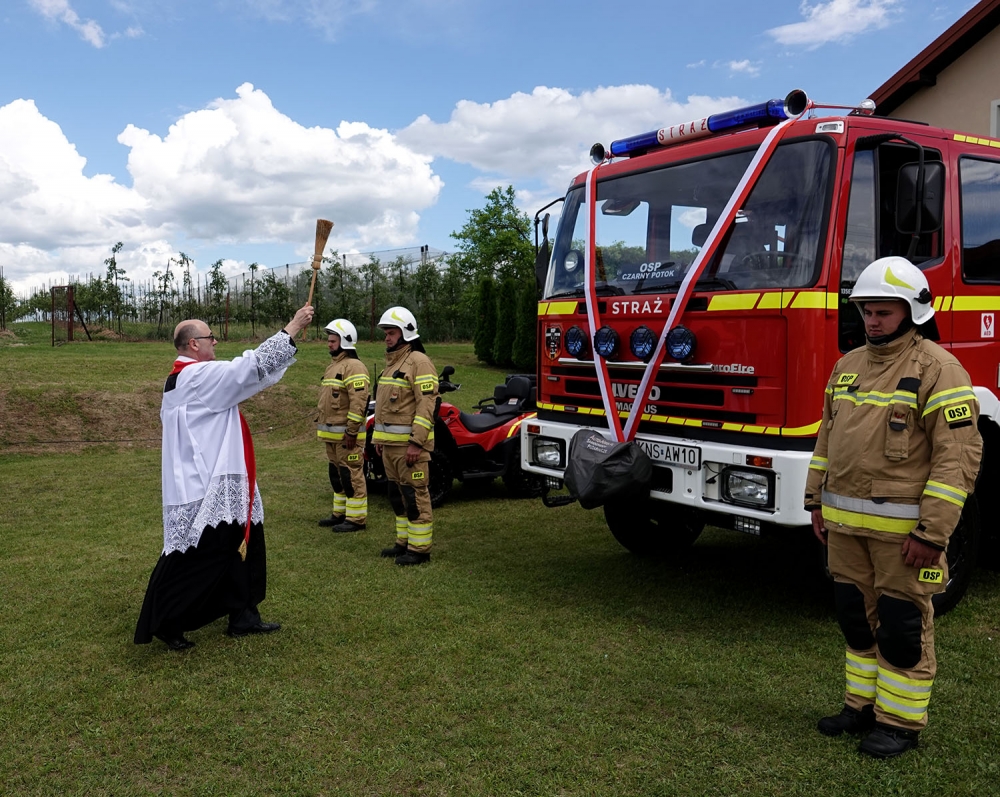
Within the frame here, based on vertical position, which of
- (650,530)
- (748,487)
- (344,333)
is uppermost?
(344,333)

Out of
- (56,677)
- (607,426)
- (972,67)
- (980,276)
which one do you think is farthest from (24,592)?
(972,67)

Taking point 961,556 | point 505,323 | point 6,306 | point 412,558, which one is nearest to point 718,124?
point 961,556

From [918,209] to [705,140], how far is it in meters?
1.35

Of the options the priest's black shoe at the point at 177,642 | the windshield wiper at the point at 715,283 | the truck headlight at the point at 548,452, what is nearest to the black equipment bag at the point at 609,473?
the truck headlight at the point at 548,452

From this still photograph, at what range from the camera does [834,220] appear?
167 inches

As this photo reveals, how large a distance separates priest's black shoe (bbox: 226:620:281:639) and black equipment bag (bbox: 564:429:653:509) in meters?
1.99

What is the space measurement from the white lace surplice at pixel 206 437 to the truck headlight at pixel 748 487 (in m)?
2.53

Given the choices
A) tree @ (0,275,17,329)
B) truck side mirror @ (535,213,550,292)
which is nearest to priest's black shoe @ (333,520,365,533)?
truck side mirror @ (535,213,550,292)

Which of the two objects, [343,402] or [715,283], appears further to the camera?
[343,402]

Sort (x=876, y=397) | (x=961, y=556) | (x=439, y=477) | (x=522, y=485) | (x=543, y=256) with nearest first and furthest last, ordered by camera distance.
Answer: (x=876, y=397)
(x=961, y=556)
(x=543, y=256)
(x=439, y=477)
(x=522, y=485)

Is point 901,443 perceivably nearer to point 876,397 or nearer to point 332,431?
point 876,397

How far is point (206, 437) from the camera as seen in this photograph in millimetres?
4680

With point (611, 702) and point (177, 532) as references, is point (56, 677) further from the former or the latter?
point (611, 702)

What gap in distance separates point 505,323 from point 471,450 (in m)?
15.6
